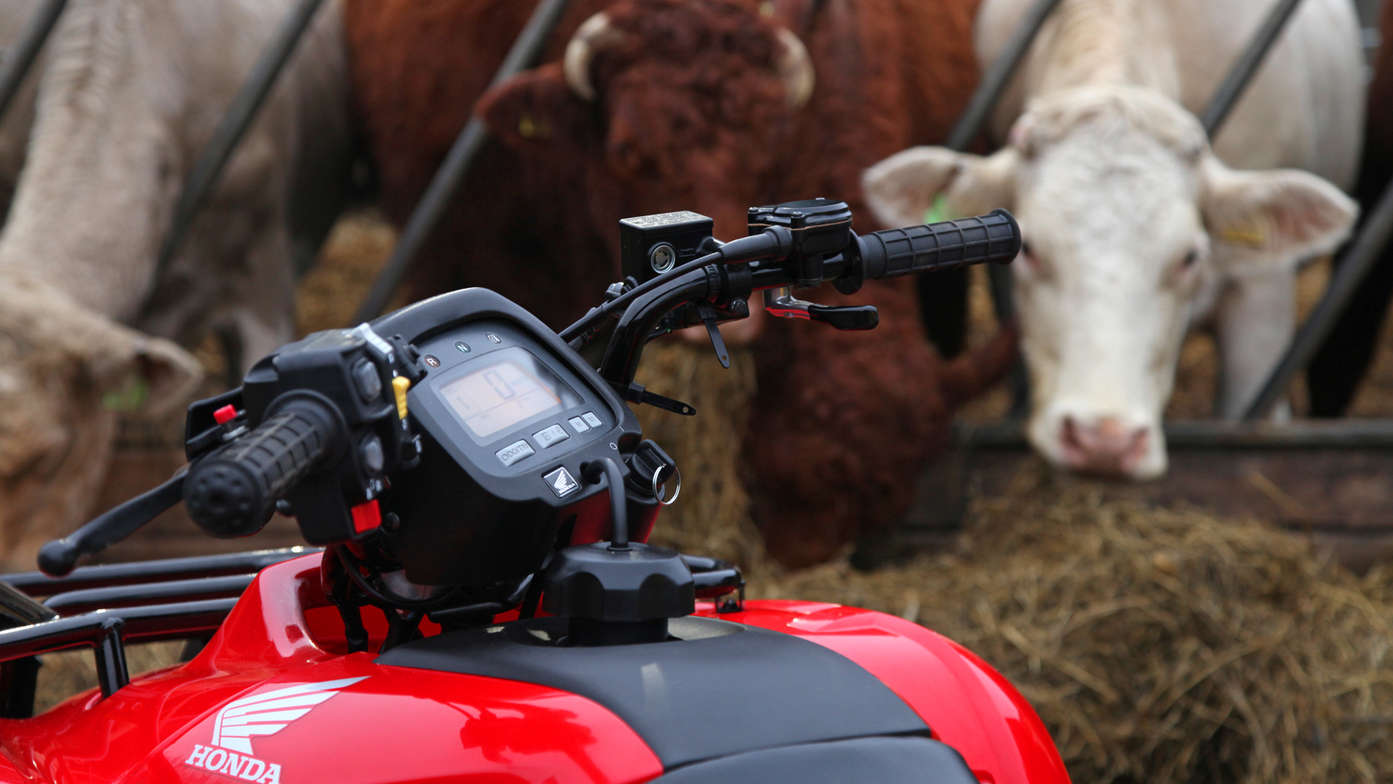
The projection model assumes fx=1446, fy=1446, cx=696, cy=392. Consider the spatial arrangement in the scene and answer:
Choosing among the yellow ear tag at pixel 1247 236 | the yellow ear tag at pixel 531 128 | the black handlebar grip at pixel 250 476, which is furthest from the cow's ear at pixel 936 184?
the black handlebar grip at pixel 250 476

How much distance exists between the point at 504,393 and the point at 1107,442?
2101mm

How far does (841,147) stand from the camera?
11.6 ft

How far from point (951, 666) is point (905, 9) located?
3170 millimetres

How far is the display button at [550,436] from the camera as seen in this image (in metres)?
0.89

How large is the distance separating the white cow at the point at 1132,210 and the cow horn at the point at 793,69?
0.84ft

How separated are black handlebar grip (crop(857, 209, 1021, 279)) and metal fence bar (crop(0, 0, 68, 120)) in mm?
3007

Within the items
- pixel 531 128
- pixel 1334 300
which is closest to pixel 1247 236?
pixel 1334 300

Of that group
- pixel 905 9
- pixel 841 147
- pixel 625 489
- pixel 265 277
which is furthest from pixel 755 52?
pixel 625 489

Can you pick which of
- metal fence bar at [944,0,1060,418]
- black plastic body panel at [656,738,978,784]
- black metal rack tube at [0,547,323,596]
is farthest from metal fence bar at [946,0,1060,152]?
black plastic body panel at [656,738,978,784]

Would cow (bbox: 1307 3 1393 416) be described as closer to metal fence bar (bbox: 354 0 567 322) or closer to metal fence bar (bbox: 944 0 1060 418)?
metal fence bar (bbox: 944 0 1060 418)

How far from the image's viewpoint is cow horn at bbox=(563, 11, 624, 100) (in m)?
3.25

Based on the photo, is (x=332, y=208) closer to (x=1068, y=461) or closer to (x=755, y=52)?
(x=755, y=52)

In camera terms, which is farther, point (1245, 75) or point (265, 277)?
point (265, 277)

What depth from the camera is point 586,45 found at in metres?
3.26
